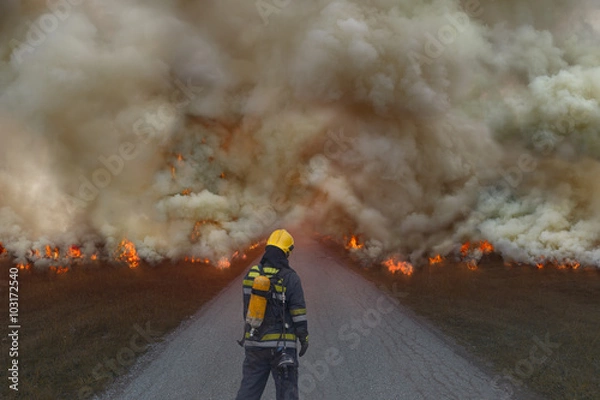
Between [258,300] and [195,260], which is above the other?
[258,300]

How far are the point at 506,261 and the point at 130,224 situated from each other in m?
23.9

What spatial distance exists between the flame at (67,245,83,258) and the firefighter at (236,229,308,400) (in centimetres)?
2395

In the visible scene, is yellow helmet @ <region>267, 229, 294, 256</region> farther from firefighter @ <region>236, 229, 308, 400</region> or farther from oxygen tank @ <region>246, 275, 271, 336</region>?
oxygen tank @ <region>246, 275, 271, 336</region>

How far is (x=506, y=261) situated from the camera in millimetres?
24375

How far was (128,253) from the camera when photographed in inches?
970

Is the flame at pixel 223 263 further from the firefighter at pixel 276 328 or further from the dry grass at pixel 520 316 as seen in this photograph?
the firefighter at pixel 276 328

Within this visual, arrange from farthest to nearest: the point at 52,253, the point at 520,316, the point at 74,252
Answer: the point at 74,252, the point at 52,253, the point at 520,316

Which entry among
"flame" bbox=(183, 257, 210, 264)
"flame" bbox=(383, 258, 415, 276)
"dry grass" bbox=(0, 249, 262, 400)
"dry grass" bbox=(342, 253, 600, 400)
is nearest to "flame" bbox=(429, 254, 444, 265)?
A: "dry grass" bbox=(342, 253, 600, 400)

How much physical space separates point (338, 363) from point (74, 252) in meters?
22.7

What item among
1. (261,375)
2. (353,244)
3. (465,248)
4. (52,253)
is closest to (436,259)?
(465,248)

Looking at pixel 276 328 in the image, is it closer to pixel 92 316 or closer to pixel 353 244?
pixel 92 316

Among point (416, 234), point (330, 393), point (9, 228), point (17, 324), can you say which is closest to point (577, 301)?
point (416, 234)

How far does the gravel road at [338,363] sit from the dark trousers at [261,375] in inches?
70.8

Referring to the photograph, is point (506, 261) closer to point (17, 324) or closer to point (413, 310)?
point (413, 310)
